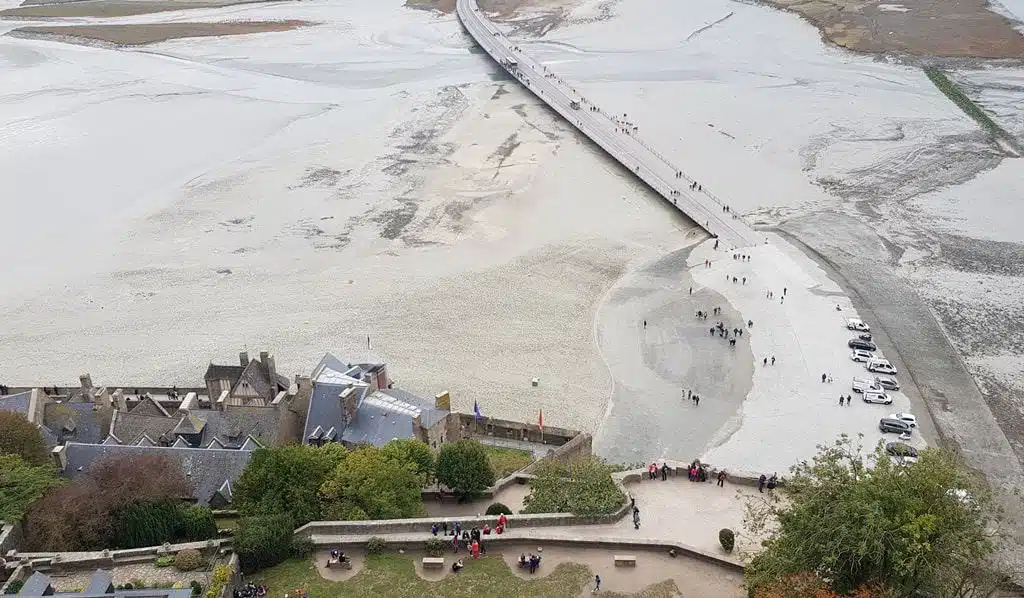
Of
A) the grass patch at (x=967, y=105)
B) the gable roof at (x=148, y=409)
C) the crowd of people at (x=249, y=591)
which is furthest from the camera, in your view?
the grass patch at (x=967, y=105)

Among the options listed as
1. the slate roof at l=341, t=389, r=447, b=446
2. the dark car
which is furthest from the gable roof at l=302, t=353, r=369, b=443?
the dark car

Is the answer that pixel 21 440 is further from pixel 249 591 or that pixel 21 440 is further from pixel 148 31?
pixel 148 31

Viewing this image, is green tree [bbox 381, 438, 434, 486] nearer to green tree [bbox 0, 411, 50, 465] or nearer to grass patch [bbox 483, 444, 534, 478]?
grass patch [bbox 483, 444, 534, 478]

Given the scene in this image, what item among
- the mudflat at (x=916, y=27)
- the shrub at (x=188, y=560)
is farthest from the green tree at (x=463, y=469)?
the mudflat at (x=916, y=27)

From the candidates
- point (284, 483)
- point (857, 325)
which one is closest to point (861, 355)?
point (857, 325)

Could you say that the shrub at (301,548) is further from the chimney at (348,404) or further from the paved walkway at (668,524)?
the chimney at (348,404)

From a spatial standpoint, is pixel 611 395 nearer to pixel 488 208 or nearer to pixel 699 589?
pixel 699 589
